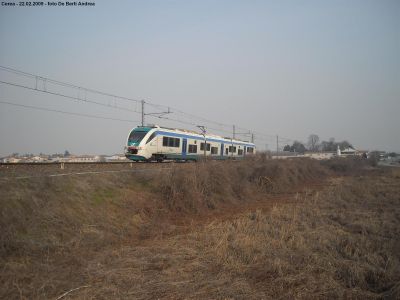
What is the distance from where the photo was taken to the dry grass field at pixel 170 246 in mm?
6691

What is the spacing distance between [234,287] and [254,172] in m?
21.3

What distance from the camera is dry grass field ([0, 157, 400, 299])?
6691 mm

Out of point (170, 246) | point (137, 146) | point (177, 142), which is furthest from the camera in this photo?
point (177, 142)

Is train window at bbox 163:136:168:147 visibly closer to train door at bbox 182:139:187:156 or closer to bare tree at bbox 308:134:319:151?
train door at bbox 182:139:187:156

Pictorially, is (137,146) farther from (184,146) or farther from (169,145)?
(184,146)

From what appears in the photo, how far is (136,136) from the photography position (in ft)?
76.4

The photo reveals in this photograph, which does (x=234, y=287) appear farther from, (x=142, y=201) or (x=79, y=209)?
(x=142, y=201)

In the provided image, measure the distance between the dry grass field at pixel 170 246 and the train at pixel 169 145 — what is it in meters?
5.84

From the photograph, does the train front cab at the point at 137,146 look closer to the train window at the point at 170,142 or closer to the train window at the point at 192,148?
the train window at the point at 170,142

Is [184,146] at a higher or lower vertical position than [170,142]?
lower

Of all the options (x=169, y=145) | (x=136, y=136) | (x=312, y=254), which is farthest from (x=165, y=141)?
(x=312, y=254)

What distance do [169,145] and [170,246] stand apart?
1559 cm

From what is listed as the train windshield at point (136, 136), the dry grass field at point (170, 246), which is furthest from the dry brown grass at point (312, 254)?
the train windshield at point (136, 136)

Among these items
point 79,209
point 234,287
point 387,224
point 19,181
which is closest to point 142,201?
point 79,209
